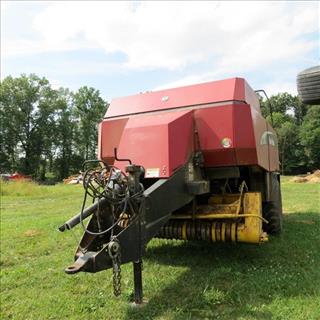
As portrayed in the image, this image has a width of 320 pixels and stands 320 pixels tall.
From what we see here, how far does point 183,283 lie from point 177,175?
4.03ft

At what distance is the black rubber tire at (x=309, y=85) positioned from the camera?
6.83 feet

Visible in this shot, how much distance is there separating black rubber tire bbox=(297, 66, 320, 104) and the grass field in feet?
8.71

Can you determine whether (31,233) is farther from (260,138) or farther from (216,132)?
(260,138)

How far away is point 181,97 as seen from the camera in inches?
241

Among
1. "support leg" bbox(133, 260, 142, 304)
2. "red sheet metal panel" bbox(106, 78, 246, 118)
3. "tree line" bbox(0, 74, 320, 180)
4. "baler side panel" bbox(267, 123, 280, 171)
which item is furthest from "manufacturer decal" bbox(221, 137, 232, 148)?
"tree line" bbox(0, 74, 320, 180)

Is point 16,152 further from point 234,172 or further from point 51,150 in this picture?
point 234,172

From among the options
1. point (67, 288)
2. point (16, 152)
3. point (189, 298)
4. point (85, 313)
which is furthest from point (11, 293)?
point (16, 152)

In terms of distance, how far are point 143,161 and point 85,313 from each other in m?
1.74

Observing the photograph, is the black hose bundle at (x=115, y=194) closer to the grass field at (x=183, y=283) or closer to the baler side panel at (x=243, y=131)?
the grass field at (x=183, y=283)

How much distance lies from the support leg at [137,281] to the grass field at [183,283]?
11cm

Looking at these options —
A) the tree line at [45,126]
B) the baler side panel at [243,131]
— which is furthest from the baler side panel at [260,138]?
the tree line at [45,126]

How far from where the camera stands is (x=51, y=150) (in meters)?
61.4

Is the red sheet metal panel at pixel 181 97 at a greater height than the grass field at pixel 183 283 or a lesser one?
greater

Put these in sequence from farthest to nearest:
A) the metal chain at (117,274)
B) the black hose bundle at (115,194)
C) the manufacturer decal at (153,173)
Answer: the manufacturer decal at (153,173) → the black hose bundle at (115,194) → the metal chain at (117,274)
